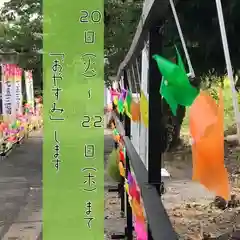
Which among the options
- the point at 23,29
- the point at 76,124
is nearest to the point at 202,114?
the point at 76,124

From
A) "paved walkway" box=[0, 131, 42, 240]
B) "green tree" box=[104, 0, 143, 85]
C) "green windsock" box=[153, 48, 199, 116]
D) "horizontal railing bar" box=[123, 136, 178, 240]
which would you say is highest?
"green tree" box=[104, 0, 143, 85]

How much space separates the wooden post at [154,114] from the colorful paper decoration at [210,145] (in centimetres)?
87

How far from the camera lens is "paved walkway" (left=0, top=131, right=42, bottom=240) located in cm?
636

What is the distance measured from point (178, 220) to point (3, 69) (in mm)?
9538

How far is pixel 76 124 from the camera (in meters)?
3.83

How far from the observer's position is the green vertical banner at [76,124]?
12.4 ft

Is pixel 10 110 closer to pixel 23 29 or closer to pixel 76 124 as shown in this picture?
pixel 23 29

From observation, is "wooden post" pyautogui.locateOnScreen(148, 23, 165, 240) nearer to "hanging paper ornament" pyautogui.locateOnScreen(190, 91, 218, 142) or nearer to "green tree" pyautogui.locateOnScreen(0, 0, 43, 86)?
"hanging paper ornament" pyautogui.locateOnScreen(190, 91, 218, 142)

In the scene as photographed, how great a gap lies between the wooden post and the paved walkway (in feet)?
13.2

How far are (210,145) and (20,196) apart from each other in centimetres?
757

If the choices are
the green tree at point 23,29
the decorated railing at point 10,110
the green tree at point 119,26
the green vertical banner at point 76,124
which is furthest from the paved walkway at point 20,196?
the green tree at point 119,26

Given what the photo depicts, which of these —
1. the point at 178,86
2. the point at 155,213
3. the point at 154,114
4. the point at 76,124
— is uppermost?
the point at 178,86

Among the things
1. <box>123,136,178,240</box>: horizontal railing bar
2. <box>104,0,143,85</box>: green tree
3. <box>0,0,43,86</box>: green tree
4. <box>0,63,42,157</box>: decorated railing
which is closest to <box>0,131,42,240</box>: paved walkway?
<box>0,63,42,157</box>: decorated railing

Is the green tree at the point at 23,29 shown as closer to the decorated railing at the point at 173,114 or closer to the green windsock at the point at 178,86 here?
the decorated railing at the point at 173,114
